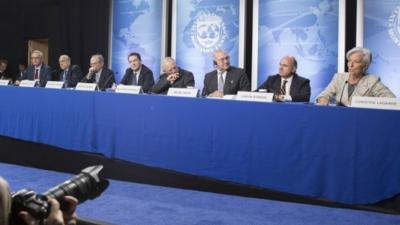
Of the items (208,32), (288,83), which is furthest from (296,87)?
(208,32)

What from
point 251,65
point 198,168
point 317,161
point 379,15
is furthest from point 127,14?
point 317,161

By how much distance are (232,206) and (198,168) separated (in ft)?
1.13

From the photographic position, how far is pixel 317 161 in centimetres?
258

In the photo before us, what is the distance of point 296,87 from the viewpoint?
3.67 m

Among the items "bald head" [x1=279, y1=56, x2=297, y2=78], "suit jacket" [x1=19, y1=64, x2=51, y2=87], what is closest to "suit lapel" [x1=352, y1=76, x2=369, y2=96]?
"bald head" [x1=279, y1=56, x2=297, y2=78]

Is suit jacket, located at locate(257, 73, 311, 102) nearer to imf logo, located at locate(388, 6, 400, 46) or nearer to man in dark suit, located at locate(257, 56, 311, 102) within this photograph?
man in dark suit, located at locate(257, 56, 311, 102)

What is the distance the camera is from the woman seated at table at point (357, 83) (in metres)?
2.97

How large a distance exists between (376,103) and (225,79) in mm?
1764

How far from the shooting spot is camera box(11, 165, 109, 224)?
74 centimetres

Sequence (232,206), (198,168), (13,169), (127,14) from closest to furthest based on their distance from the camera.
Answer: (232,206) < (198,168) < (13,169) < (127,14)

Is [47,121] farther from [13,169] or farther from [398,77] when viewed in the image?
[398,77]

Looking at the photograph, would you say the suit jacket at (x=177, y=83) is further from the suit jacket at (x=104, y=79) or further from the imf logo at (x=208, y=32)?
the imf logo at (x=208, y=32)

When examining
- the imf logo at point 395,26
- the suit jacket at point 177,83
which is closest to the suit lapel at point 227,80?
the suit jacket at point 177,83

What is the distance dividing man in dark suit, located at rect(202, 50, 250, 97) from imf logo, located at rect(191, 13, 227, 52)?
164 cm
